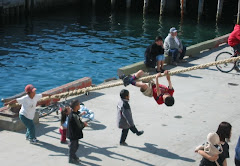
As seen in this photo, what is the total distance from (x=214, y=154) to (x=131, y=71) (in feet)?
35.0

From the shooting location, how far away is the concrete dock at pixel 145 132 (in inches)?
444

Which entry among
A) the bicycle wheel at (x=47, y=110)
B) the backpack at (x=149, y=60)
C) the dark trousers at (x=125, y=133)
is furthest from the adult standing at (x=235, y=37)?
the dark trousers at (x=125, y=133)

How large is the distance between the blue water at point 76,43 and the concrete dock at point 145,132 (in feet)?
27.2

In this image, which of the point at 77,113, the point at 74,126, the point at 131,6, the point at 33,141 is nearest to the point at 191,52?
the point at 33,141

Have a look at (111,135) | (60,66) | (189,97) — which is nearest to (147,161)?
(111,135)

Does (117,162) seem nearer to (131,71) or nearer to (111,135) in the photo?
(111,135)

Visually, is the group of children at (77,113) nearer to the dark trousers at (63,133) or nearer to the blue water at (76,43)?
the dark trousers at (63,133)

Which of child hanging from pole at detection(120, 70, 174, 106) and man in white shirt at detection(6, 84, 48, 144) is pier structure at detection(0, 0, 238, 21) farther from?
man in white shirt at detection(6, 84, 48, 144)

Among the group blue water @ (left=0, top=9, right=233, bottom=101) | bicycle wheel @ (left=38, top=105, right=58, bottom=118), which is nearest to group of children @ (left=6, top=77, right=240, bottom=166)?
bicycle wheel @ (left=38, top=105, right=58, bottom=118)

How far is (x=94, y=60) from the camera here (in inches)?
1102

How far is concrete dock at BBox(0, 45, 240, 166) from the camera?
11.3 m

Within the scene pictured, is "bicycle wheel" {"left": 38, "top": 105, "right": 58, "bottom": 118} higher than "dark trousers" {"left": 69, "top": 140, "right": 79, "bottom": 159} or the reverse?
the reverse

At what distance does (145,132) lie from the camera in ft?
42.4

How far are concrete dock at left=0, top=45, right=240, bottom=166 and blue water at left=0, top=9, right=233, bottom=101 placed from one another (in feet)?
27.2
